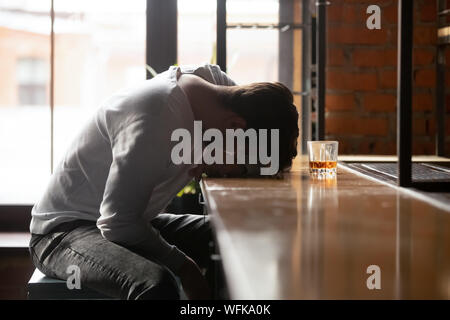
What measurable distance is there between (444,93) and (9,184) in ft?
6.13

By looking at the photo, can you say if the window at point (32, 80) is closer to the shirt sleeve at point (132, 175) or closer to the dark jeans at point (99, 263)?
the dark jeans at point (99, 263)

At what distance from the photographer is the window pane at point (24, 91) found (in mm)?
2797

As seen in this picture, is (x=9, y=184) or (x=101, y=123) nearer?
(x=101, y=123)

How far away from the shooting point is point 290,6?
8.69ft

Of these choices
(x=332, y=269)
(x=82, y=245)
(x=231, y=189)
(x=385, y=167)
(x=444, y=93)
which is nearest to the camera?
(x=332, y=269)

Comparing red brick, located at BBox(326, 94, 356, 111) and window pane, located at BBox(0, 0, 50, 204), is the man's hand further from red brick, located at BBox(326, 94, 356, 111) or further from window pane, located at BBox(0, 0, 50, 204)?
window pane, located at BBox(0, 0, 50, 204)

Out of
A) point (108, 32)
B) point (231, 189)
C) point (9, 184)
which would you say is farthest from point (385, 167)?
point (9, 184)

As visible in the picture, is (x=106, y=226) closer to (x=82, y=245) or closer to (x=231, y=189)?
(x=82, y=245)

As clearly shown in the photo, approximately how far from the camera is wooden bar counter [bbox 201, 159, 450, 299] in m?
0.52

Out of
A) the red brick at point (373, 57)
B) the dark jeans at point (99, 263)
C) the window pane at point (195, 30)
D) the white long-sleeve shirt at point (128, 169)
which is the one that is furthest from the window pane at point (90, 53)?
the dark jeans at point (99, 263)

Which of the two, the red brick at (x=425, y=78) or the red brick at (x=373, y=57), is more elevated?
the red brick at (x=373, y=57)

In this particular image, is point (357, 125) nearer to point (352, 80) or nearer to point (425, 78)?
point (352, 80)

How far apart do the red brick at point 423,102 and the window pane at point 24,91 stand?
1.56 meters

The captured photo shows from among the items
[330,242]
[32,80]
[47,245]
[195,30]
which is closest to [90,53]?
[32,80]
